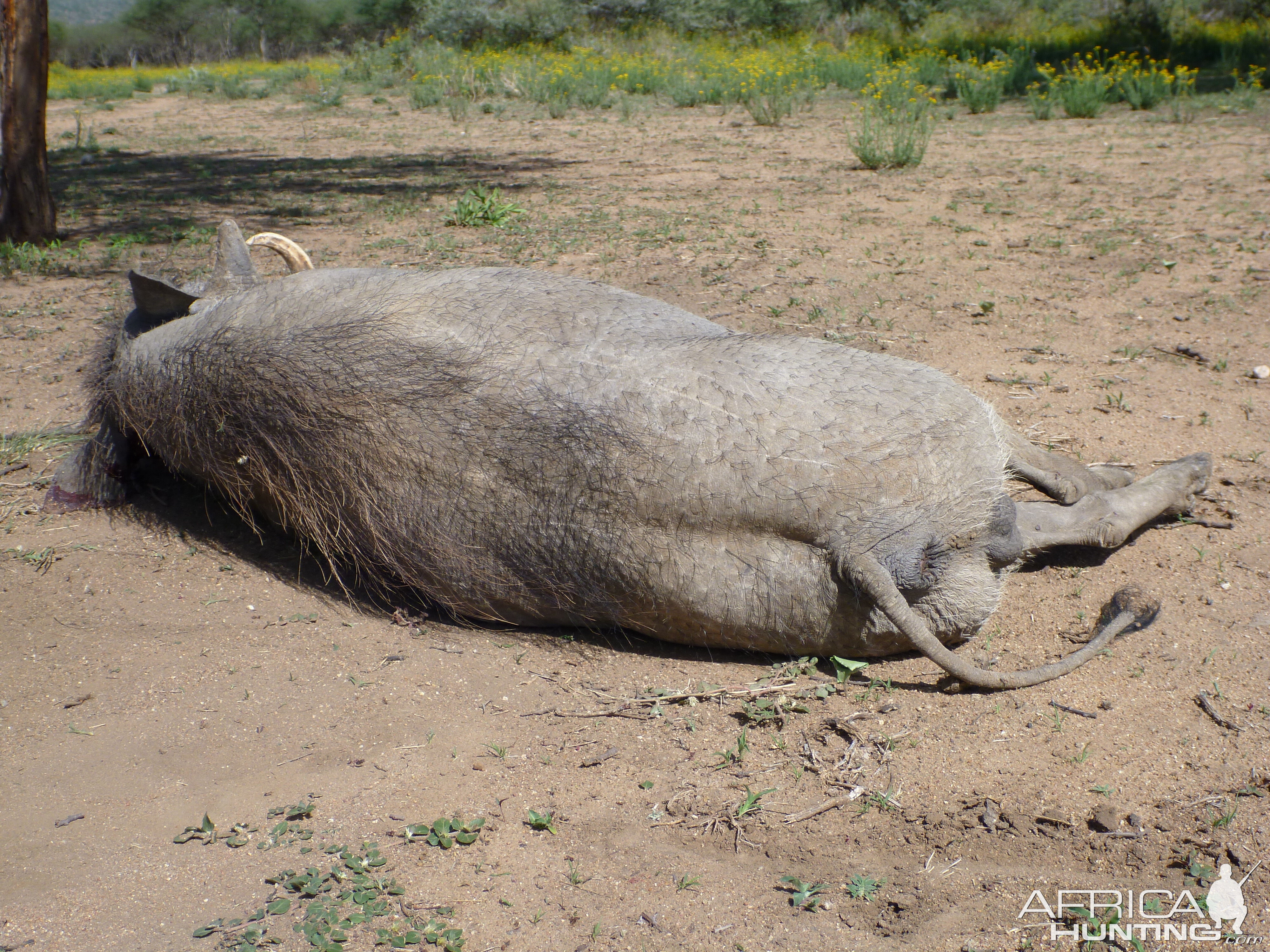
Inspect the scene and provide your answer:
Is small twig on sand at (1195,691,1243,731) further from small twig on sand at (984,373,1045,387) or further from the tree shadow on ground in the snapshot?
the tree shadow on ground

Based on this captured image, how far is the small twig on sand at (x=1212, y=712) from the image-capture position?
2129mm

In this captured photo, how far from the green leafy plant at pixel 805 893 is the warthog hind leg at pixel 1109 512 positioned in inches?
44.4

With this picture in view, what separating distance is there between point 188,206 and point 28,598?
200 inches

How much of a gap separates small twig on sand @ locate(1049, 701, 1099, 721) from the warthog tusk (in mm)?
2723

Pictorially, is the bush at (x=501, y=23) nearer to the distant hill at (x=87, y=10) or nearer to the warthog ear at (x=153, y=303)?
the warthog ear at (x=153, y=303)

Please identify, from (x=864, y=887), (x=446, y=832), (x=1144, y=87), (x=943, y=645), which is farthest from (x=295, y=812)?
(x=1144, y=87)

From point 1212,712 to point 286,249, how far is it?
10.4ft

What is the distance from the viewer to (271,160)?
9359 mm

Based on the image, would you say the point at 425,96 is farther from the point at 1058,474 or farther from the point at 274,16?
the point at 274,16

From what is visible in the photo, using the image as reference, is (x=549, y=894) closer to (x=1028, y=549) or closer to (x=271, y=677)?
(x=271, y=677)

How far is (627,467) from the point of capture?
2350 millimetres

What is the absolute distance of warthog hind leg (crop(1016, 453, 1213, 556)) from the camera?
266 centimetres

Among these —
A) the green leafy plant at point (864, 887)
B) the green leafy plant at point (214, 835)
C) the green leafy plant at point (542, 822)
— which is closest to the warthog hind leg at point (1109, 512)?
the green leafy plant at point (864, 887)

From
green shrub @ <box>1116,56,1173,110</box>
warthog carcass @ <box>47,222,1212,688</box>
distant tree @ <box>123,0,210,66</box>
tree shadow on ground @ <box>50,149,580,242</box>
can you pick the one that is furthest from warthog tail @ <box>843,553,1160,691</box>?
distant tree @ <box>123,0,210,66</box>
